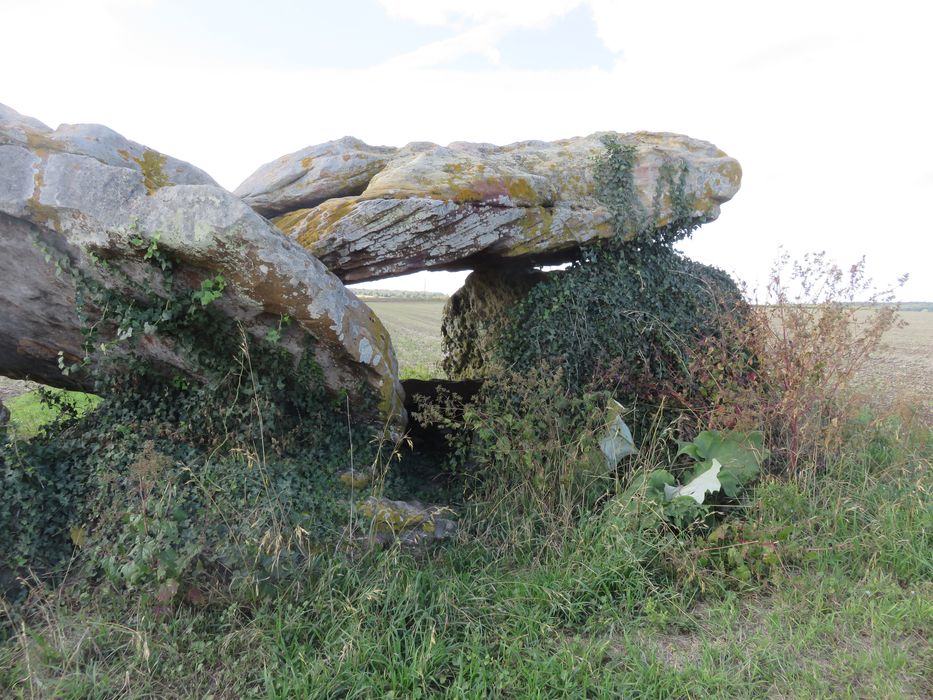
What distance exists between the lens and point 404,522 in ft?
13.7

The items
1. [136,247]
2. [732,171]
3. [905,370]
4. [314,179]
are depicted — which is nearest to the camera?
[136,247]

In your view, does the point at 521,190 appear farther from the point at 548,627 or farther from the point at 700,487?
the point at 548,627

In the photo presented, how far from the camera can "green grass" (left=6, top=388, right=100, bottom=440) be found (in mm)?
5258

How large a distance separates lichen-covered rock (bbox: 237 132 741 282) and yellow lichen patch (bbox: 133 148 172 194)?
3.63 feet

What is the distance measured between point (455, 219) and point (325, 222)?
1.14m

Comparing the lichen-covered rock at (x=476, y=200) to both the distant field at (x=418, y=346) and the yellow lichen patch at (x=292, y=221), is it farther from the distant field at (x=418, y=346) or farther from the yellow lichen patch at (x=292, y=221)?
the distant field at (x=418, y=346)

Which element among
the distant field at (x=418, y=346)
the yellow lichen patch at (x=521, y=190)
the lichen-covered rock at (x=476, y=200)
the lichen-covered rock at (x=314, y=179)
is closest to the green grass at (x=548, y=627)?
the lichen-covered rock at (x=476, y=200)

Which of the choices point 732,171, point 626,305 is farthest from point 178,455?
point 732,171

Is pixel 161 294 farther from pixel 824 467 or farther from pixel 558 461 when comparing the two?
pixel 824 467

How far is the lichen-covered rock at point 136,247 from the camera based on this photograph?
4.12 meters

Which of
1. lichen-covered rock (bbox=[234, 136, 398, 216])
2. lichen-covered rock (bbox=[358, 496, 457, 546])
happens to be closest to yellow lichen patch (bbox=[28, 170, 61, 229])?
lichen-covered rock (bbox=[234, 136, 398, 216])

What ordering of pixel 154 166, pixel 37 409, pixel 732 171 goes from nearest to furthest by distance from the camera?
1. pixel 154 166
2. pixel 732 171
3. pixel 37 409

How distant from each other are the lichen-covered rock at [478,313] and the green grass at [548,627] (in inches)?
120

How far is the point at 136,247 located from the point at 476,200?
9.03 feet
